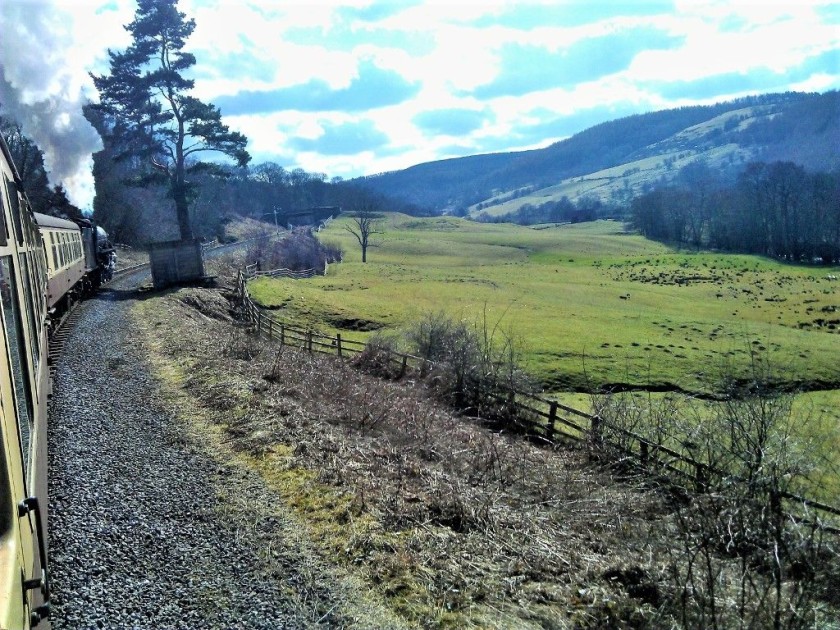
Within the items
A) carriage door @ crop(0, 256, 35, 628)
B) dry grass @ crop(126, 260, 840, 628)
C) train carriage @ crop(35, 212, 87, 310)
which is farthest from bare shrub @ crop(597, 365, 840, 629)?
train carriage @ crop(35, 212, 87, 310)

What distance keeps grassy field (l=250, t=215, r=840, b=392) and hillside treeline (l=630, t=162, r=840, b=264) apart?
26.2ft

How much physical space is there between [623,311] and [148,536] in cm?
4163

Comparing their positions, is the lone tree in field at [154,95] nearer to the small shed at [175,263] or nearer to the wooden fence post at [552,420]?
the small shed at [175,263]

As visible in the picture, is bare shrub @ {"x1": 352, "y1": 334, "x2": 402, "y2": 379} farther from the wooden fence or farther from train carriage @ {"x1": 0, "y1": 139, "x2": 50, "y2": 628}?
train carriage @ {"x1": 0, "y1": 139, "x2": 50, "y2": 628}

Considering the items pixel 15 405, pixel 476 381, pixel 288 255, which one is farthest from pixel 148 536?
pixel 288 255

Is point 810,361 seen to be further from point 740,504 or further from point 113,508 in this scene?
point 113,508

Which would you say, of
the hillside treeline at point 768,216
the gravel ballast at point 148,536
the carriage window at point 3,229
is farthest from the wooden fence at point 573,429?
the hillside treeline at point 768,216

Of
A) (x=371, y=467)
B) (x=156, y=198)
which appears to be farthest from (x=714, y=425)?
(x=156, y=198)

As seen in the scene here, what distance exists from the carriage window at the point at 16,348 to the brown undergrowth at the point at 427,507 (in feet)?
9.53

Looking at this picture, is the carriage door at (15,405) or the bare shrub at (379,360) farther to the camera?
the bare shrub at (379,360)

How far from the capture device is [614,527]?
7.27 m

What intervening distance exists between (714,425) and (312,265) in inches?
2084

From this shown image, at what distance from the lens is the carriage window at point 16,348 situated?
372 cm

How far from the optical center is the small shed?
28.6 metres
